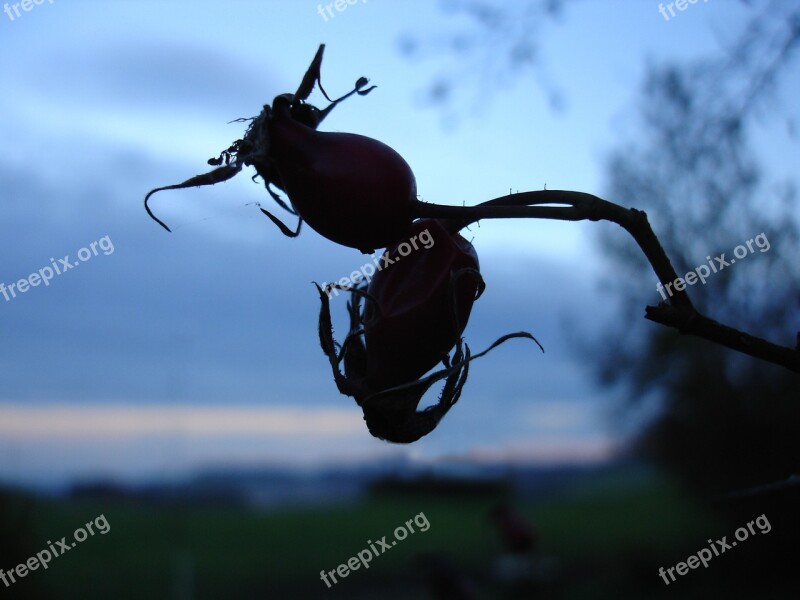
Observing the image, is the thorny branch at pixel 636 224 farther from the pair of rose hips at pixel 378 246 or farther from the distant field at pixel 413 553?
the distant field at pixel 413 553

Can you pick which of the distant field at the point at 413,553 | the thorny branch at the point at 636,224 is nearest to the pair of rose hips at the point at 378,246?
the thorny branch at the point at 636,224

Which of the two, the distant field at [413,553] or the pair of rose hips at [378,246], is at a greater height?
the pair of rose hips at [378,246]

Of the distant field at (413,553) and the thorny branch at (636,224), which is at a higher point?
the thorny branch at (636,224)

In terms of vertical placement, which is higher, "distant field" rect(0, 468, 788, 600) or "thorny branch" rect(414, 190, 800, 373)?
"thorny branch" rect(414, 190, 800, 373)

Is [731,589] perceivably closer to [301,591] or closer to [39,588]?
[301,591]

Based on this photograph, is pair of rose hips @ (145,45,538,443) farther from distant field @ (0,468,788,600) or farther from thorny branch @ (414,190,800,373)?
distant field @ (0,468,788,600)

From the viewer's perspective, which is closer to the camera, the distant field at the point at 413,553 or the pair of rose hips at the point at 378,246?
the pair of rose hips at the point at 378,246

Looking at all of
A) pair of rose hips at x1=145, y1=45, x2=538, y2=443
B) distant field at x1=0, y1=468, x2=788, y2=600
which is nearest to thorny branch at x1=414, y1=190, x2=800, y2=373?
pair of rose hips at x1=145, y1=45, x2=538, y2=443
